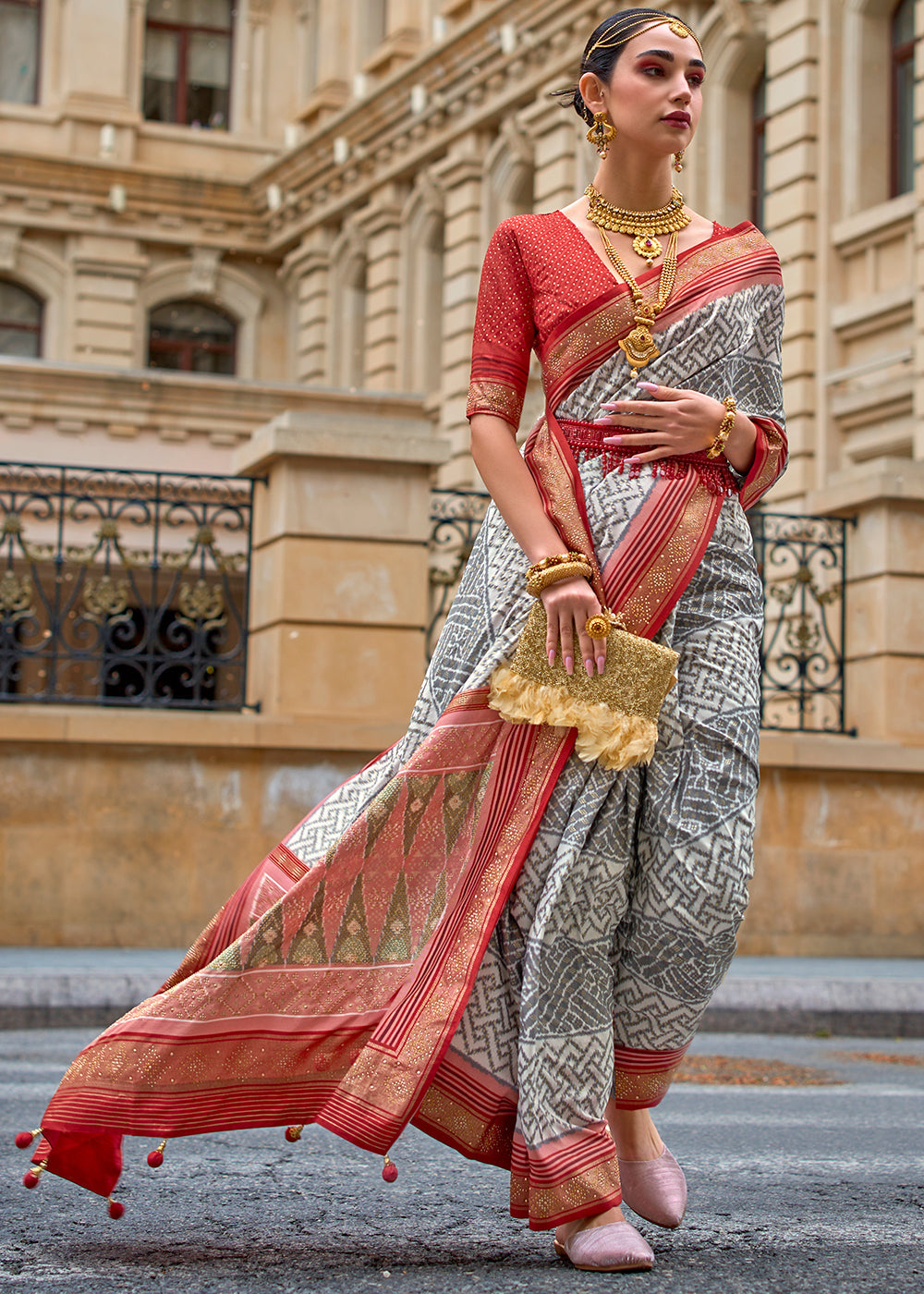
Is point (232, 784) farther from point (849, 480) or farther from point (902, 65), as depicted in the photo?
point (902, 65)

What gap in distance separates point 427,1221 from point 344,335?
26069mm

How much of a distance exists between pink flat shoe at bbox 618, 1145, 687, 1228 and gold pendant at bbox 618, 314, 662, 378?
4.42 ft

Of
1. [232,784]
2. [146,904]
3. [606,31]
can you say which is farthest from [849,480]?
[606,31]

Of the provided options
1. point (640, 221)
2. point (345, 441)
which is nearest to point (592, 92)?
point (640, 221)

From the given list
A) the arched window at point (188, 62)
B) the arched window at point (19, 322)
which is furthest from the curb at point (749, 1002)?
the arched window at point (188, 62)

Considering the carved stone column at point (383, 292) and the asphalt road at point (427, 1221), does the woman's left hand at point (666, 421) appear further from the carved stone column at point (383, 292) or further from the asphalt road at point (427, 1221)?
the carved stone column at point (383, 292)

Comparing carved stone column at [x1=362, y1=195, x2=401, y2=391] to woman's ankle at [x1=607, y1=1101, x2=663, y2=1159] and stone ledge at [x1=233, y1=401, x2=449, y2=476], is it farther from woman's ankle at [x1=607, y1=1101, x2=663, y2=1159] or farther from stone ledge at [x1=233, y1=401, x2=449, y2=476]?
woman's ankle at [x1=607, y1=1101, x2=663, y2=1159]

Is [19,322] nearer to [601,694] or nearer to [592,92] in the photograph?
[592,92]

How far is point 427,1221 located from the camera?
3.14 m

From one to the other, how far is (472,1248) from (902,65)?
1639 centimetres

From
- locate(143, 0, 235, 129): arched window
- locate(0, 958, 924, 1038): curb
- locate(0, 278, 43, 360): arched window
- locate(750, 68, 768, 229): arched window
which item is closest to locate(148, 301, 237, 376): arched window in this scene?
locate(0, 278, 43, 360): arched window

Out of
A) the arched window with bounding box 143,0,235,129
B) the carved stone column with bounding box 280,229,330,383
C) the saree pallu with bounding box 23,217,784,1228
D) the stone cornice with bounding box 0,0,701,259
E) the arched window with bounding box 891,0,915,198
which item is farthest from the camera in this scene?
the arched window with bounding box 143,0,235,129

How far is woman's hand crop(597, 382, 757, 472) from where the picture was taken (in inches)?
119

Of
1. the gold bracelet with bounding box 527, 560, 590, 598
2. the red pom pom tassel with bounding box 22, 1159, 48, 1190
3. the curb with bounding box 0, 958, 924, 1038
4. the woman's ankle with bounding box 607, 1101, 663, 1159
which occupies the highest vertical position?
the gold bracelet with bounding box 527, 560, 590, 598
